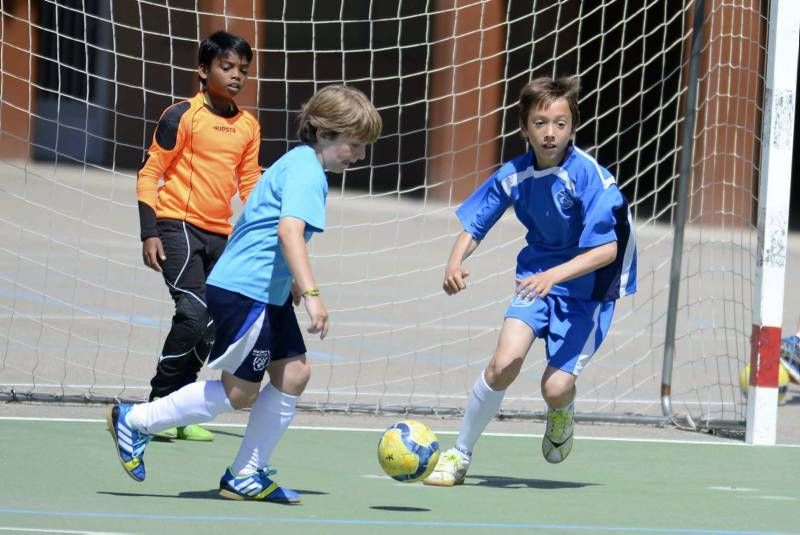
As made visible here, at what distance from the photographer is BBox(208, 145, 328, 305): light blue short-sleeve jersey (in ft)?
16.9

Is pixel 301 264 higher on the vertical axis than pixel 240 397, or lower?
higher

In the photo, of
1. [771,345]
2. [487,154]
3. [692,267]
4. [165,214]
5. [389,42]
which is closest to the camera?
[165,214]

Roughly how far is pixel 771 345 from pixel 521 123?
6.40 feet

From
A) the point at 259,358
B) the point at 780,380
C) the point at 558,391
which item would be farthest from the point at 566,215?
the point at 780,380

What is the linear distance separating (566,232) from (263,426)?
145 centimetres

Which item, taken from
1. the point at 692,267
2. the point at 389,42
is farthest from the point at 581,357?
the point at 389,42

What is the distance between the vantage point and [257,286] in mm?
5207

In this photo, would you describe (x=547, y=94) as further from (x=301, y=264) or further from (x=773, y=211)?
(x=773, y=211)

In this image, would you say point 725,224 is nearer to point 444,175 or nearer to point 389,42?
point 444,175

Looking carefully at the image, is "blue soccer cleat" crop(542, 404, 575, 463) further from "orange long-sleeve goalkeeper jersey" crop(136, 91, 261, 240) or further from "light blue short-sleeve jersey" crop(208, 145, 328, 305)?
"orange long-sleeve goalkeeper jersey" crop(136, 91, 261, 240)

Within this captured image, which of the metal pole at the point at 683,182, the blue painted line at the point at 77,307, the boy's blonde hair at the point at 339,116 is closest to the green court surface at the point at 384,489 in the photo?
the metal pole at the point at 683,182

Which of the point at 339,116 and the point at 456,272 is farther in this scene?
the point at 456,272

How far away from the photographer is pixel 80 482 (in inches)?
220

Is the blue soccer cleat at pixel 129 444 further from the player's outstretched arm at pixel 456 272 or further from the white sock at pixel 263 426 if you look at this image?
the player's outstretched arm at pixel 456 272
